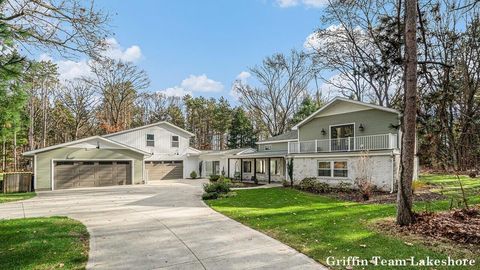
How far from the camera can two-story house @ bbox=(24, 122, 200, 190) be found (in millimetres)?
20641

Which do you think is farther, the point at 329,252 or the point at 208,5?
the point at 208,5

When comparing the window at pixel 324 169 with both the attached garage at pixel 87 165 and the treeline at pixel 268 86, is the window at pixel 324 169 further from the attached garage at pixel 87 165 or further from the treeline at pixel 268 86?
the attached garage at pixel 87 165

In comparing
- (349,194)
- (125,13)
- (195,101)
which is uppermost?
(195,101)

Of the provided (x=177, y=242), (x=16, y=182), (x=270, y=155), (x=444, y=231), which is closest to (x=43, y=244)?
(x=177, y=242)

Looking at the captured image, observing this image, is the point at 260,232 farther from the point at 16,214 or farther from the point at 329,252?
the point at 16,214

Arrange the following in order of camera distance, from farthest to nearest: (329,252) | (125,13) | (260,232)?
(125,13) < (260,232) < (329,252)

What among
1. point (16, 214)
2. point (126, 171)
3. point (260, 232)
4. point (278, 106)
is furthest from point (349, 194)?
point (278, 106)

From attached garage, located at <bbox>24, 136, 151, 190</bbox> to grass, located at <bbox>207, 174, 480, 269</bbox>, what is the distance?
1333 centimetres

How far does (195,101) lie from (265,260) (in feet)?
134

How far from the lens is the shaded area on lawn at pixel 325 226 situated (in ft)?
18.1

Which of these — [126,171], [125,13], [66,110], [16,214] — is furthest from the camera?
[66,110]

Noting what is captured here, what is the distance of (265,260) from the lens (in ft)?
17.2

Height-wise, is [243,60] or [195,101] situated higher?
[243,60]

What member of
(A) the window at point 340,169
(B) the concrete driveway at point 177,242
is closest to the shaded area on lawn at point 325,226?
(B) the concrete driveway at point 177,242
